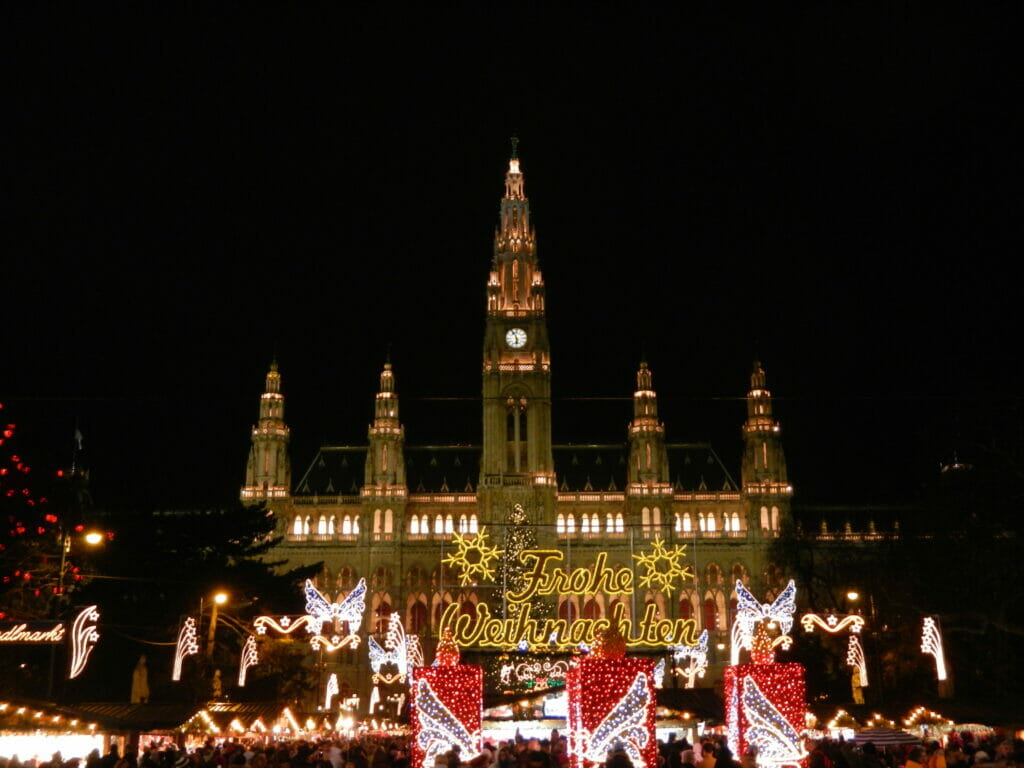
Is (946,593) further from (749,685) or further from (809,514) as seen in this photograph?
(809,514)

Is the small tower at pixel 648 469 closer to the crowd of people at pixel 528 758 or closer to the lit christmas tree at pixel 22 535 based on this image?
the lit christmas tree at pixel 22 535

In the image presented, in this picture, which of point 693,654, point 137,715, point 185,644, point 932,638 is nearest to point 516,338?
point 693,654

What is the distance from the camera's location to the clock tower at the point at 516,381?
7931 centimetres

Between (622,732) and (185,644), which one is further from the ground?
(185,644)

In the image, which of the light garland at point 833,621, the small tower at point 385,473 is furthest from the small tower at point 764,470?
the light garland at point 833,621

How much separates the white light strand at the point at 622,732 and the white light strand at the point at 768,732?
2.31 meters

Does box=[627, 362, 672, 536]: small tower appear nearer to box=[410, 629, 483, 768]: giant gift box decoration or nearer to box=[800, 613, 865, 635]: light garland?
box=[800, 613, 865, 635]: light garland

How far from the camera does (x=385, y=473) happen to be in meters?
82.9

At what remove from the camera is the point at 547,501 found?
78.9 metres

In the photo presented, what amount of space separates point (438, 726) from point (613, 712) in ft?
13.9

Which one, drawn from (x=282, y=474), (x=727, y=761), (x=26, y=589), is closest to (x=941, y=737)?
(x=727, y=761)

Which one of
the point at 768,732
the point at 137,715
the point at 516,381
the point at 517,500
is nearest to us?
the point at 768,732

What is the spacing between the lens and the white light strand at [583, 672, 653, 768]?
16.0m

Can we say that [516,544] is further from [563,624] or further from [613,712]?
[613,712]
